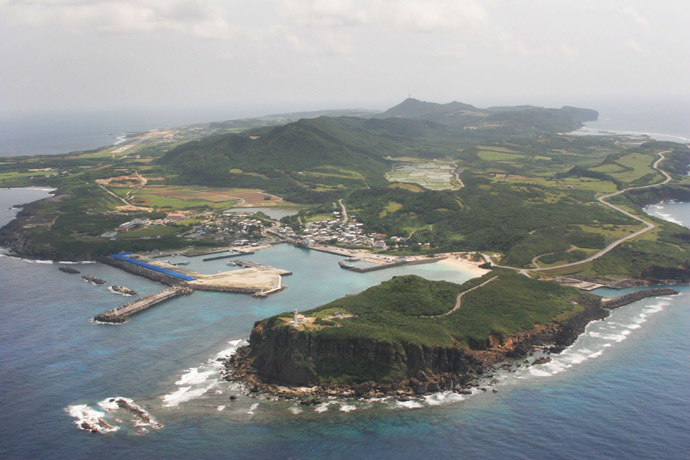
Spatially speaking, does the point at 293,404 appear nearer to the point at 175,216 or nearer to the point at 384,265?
the point at 384,265

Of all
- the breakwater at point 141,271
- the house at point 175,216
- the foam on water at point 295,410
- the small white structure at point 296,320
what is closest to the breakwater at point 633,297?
the small white structure at point 296,320

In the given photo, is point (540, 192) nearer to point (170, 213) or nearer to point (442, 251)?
point (442, 251)

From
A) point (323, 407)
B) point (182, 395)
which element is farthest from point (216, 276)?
point (323, 407)

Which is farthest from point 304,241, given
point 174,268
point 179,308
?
point 179,308

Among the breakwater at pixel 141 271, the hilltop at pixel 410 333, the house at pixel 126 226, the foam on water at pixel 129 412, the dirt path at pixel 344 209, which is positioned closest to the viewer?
the foam on water at pixel 129 412

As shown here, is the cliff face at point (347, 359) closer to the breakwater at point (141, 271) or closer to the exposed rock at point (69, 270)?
the breakwater at point (141, 271)
